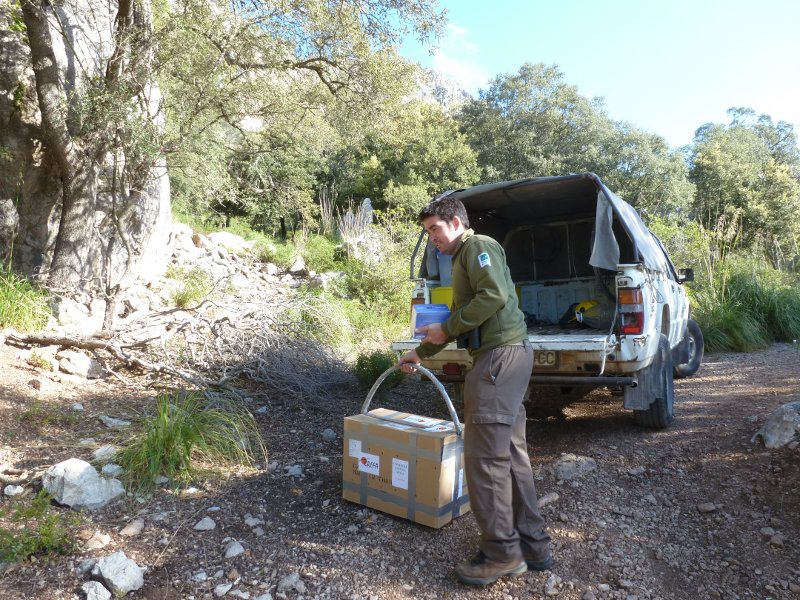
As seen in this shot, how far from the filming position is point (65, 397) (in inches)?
185

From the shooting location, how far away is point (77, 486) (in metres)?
3.12

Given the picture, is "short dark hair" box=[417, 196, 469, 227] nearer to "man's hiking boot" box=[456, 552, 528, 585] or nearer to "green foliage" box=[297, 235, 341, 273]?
"man's hiking boot" box=[456, 552, 528, 585]

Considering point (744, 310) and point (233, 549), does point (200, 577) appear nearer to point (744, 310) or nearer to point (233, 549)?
point (233, 549)

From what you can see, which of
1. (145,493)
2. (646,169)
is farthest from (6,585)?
(646,169)

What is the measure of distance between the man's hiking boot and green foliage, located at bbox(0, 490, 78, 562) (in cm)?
189

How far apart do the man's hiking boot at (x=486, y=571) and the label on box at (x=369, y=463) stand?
2.60ft

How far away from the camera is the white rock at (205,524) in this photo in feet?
9.98

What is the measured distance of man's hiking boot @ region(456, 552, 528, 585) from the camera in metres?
2.59

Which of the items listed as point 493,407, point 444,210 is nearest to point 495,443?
point 493,407

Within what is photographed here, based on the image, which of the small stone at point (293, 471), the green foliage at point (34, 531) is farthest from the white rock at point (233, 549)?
the small stone at point (293, 471)

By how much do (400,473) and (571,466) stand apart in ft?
4.49

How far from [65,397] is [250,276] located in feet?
20.7

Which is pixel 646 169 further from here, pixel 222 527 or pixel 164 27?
pixel 222 527

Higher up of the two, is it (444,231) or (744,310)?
(444,231)
